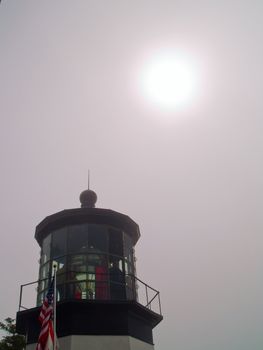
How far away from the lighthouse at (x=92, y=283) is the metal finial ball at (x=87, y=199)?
0.14 m

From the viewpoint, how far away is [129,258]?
16.3m

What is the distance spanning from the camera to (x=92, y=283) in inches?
563

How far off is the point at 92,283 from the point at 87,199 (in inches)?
181

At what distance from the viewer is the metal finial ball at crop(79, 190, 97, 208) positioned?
17531 millimetres

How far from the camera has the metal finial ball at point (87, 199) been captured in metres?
17.5

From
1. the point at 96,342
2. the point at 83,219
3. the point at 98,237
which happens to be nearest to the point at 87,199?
the point at 83,219

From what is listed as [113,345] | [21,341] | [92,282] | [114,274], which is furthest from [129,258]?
[21,341]

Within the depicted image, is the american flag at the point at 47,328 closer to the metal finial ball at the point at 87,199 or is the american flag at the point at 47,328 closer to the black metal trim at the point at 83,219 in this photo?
the black metal trim at the point at 83,219

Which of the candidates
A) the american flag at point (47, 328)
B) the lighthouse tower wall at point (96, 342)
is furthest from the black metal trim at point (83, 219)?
the lighthouse tower wall at point (96, 342)

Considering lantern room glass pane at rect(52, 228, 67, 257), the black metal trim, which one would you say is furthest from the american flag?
the black metal trim

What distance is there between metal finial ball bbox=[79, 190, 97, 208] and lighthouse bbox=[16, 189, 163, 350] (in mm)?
139

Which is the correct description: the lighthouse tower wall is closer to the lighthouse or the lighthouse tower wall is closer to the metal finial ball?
the lighthouse

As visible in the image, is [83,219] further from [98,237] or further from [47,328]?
[47,328]

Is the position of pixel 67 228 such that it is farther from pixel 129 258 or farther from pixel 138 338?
pixel 138 338
